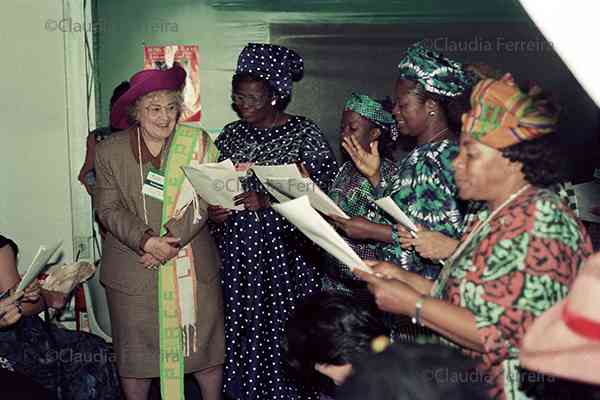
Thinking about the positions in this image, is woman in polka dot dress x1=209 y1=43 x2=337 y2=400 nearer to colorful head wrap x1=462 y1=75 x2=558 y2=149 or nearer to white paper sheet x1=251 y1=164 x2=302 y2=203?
white paper sheet x1=251 y1=164 x2=302 y2=203

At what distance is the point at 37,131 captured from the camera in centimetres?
561

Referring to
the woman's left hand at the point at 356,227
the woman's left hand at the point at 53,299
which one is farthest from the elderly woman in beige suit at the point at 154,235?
the woman's left hand at the point at 356,227

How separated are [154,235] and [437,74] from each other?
167 cm

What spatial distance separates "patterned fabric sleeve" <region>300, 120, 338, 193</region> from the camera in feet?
15.2

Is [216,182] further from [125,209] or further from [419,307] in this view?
[419,307]

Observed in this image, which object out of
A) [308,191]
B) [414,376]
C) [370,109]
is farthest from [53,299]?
[414,376]

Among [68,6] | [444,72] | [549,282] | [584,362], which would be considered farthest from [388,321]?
[68,6]

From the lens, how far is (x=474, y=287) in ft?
7.08

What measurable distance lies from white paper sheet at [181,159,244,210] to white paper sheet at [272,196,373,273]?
5.00ft

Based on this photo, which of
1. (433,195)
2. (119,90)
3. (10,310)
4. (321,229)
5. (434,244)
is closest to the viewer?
(321,229)

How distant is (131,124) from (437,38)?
229 centimetres

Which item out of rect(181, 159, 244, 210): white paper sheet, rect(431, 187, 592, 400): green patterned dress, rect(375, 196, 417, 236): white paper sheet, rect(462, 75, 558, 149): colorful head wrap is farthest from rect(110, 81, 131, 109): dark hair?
rect(431, 187, 592, 400): green patterned dress

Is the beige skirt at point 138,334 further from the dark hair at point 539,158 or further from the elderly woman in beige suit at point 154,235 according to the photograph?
the dark hair at point 539,158

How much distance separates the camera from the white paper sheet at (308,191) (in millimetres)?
3225
